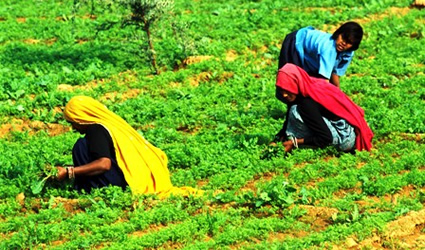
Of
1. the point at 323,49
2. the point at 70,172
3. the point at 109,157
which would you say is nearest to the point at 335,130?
the point at 323,49

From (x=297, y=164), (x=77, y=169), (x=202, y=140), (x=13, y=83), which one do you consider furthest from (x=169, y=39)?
(x=77, y=169)

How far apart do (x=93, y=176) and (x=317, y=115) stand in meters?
2.81

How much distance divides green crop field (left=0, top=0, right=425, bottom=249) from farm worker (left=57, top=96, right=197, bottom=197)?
0.21 metres

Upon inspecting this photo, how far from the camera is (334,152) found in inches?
436

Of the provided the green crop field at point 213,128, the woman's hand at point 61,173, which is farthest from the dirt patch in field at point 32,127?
the woman's hand at point 61,173

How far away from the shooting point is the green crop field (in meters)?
8.99

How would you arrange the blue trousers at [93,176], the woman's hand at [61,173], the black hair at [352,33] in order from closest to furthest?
the woman's hand at [61,173] → the blue trousers at [93,176] → the black hair at [352,33]

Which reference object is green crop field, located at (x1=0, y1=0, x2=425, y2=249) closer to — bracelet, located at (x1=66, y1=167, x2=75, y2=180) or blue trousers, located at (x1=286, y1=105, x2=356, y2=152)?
blue trousers, located at (x1=286, y1=105, x2=356, y2=152)

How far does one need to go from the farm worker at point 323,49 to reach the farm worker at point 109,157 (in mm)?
2593

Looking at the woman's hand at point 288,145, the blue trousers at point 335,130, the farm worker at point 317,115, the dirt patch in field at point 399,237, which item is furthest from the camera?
the woman's hand at point 288,145

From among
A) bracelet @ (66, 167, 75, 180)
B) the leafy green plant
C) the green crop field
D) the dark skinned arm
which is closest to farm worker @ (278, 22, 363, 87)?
the green crop field

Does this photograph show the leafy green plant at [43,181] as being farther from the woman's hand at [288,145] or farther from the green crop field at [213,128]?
the woman's hand at [288,145]

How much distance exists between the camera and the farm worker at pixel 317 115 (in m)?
10.7

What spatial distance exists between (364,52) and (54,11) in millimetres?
6403
